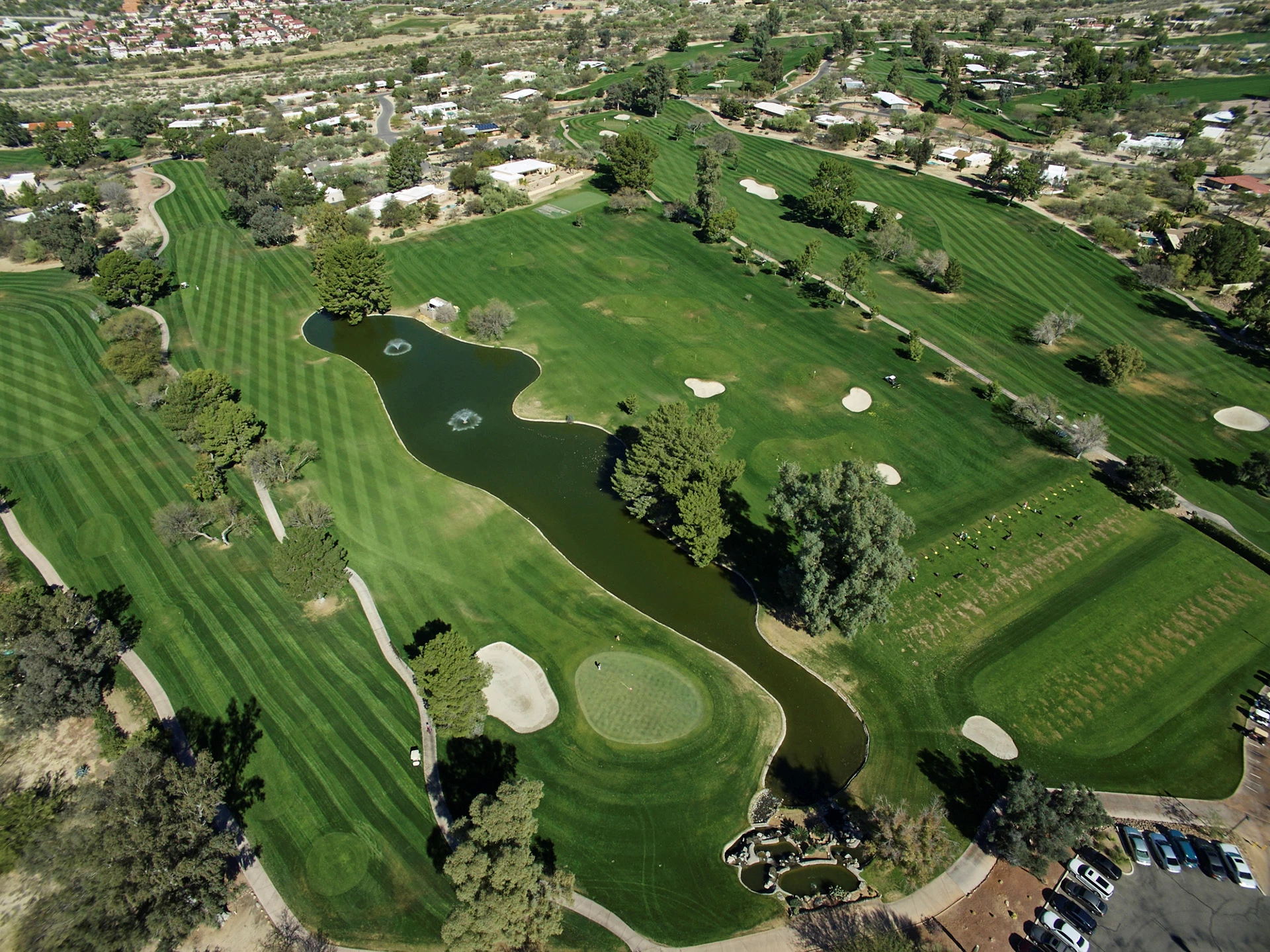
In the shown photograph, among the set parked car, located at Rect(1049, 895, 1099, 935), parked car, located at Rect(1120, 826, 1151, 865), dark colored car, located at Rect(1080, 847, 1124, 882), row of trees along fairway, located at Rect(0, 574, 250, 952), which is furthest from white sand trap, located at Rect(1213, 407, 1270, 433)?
row of trees along fairway, located at Rect(0, 574, 250, 952)

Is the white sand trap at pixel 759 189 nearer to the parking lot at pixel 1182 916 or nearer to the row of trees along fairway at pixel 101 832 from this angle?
the parking lot at pixel 1182 916

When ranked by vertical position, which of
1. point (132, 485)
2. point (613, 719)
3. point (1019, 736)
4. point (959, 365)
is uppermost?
point (959, 365)

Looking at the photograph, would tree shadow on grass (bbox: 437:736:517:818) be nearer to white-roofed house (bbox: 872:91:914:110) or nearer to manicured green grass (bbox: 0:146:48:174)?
manicured green grass (bbox: 0:146:48:174)

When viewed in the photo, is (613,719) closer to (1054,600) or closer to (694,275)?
(1054,600)

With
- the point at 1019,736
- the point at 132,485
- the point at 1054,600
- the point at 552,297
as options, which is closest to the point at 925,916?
the point at 1019,736

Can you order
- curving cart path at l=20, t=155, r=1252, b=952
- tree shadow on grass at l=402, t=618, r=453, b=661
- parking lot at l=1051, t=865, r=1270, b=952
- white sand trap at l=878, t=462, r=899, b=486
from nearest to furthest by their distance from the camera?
parking lot at l=1051, t=865, r=1270, b=952 < curving cart path at l=20, t=155, r=1252, b=952 < tree shadow on grass at l=402, t=618, r=453, b=661 < white sand trap at l=878, t=462, r=899, b=486

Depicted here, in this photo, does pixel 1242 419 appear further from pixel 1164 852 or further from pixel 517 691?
pixel 517 691

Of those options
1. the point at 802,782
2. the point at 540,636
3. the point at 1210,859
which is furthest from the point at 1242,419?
the point at 540,636
